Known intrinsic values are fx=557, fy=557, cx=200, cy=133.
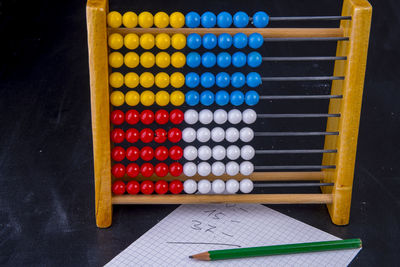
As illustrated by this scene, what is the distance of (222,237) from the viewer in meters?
1.44

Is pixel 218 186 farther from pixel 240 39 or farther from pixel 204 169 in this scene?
→ pixel 240 39

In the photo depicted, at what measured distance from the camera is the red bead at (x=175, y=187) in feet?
5.01

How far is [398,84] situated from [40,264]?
146cm

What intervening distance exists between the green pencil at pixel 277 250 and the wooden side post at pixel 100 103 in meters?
0.29

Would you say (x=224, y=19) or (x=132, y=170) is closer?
(x=224, y=19)

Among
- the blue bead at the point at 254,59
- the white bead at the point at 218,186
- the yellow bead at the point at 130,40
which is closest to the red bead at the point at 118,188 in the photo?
the white bead at the point at 218,186

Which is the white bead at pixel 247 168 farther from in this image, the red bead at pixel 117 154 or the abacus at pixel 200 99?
the red bead at pixel 117 154

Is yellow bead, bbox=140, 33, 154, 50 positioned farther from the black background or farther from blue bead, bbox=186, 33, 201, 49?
the black background

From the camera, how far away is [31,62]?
86.2 inches

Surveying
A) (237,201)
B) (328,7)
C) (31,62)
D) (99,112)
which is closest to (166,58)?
(99,112)

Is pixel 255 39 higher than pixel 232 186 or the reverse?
higher

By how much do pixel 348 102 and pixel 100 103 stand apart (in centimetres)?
63

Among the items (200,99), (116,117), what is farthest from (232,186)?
(116,117)

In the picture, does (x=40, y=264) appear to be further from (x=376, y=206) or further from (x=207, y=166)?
(x=376, y=206)
